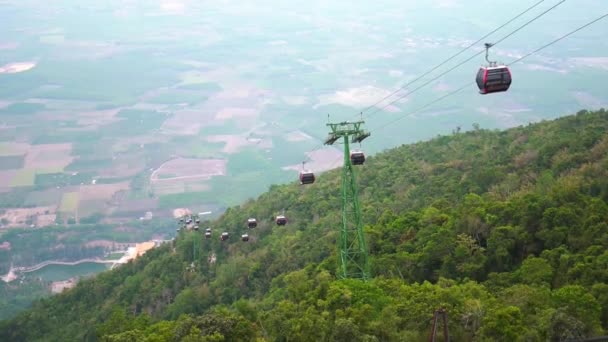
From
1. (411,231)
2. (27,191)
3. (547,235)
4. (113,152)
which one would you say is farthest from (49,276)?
(547,235)

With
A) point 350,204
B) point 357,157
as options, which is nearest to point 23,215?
point 350,204

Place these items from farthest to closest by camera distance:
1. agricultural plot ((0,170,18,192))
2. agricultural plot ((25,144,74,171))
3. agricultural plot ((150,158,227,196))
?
A: agricultural plot ((25,144,74,171)) → agricultural plot ((0,170,18,192)) → agricultural plot ((150,158,227,196))

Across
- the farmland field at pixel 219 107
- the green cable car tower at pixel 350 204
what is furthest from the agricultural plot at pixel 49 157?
the green cable car tower at pixel 350 204

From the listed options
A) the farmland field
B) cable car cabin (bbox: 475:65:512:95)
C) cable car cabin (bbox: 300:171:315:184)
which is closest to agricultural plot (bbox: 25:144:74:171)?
the farmland field

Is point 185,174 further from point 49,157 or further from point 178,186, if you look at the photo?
point 49,157

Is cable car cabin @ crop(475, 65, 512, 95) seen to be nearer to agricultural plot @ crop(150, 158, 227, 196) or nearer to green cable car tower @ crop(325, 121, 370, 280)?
green cable car tower @ crop(325, 121, 370, 280)

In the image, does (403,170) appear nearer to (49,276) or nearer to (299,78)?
(49,276)
